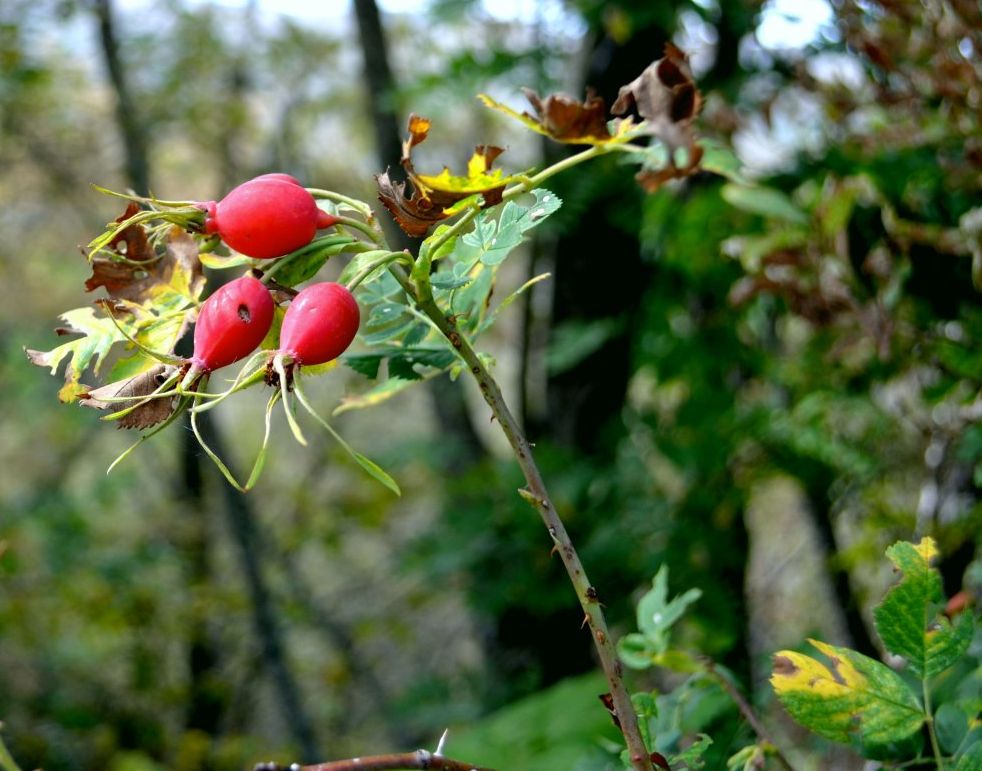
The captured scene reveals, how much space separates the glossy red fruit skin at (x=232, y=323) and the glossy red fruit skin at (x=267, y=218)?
2cm

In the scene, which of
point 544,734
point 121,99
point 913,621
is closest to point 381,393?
point 913,621

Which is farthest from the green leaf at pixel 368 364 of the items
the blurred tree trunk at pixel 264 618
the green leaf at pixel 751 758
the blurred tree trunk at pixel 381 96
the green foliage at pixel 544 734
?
the blurred tree trunk at pixel 264 618

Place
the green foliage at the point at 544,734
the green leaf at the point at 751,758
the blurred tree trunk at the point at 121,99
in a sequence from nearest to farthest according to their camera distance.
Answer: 1. the green leaf at the point at 751,758
2. the green foliage at the point at 544,734
3. the blurred tree trunk at the point at 121,99

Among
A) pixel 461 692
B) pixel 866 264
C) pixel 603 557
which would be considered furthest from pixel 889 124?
pixel 461 692

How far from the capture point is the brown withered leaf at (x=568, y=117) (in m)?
0.58

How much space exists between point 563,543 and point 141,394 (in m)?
0.26

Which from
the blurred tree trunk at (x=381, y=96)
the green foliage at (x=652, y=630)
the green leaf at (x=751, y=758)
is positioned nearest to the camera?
the green leaf at (x=751, y=758)

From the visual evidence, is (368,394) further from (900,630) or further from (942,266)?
(942,266)

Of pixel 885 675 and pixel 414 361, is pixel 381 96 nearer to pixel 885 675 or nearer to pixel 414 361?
pixel 414 361

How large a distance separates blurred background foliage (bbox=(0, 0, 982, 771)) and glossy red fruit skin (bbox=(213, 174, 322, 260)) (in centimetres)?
8

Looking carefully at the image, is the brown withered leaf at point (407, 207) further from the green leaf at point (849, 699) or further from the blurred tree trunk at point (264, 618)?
the blurred tree trunk at point (264, 618)

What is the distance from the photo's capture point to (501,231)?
61cm

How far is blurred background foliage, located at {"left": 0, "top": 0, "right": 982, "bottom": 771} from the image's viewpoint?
1.39 m

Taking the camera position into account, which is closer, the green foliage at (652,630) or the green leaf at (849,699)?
the green leaf at (849,699)
